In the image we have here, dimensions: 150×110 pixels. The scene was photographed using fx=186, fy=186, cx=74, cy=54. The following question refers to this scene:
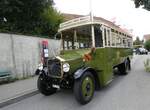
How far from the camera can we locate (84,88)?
555 cm

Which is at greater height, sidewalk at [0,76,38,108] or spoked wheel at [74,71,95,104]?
spoked wheel at [74,71,95,104]

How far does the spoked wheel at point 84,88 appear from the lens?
5.32m

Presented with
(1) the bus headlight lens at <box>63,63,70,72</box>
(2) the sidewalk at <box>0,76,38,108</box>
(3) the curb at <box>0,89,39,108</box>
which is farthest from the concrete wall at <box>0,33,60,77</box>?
(1) the bus headlight lens at <box>63,63,70,72</box>

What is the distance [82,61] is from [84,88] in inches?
35.6

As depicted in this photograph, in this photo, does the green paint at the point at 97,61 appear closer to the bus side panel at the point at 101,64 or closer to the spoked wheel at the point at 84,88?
the bus side panel at the point at 101,64

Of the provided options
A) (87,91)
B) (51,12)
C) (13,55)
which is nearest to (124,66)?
(87,91)

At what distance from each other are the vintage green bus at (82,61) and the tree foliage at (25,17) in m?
8.21

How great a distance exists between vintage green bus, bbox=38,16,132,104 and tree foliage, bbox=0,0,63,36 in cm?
821

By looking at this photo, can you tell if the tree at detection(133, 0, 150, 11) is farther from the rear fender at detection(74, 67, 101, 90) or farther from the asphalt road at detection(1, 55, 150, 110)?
the rear fender at detection(74, 67, 101, 90)

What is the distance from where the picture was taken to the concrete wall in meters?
8.80

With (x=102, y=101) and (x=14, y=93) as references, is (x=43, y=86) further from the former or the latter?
(x=102, y=101)

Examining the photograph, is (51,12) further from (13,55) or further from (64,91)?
(64,91)

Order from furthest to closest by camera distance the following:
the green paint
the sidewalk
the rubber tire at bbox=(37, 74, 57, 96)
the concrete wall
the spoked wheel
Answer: the concrete wall < the rubber tire at bbox=(37, 74, 57, 96) < the sidewalk < the green paint < the spoked wheel

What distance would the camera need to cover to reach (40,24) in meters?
17.1
